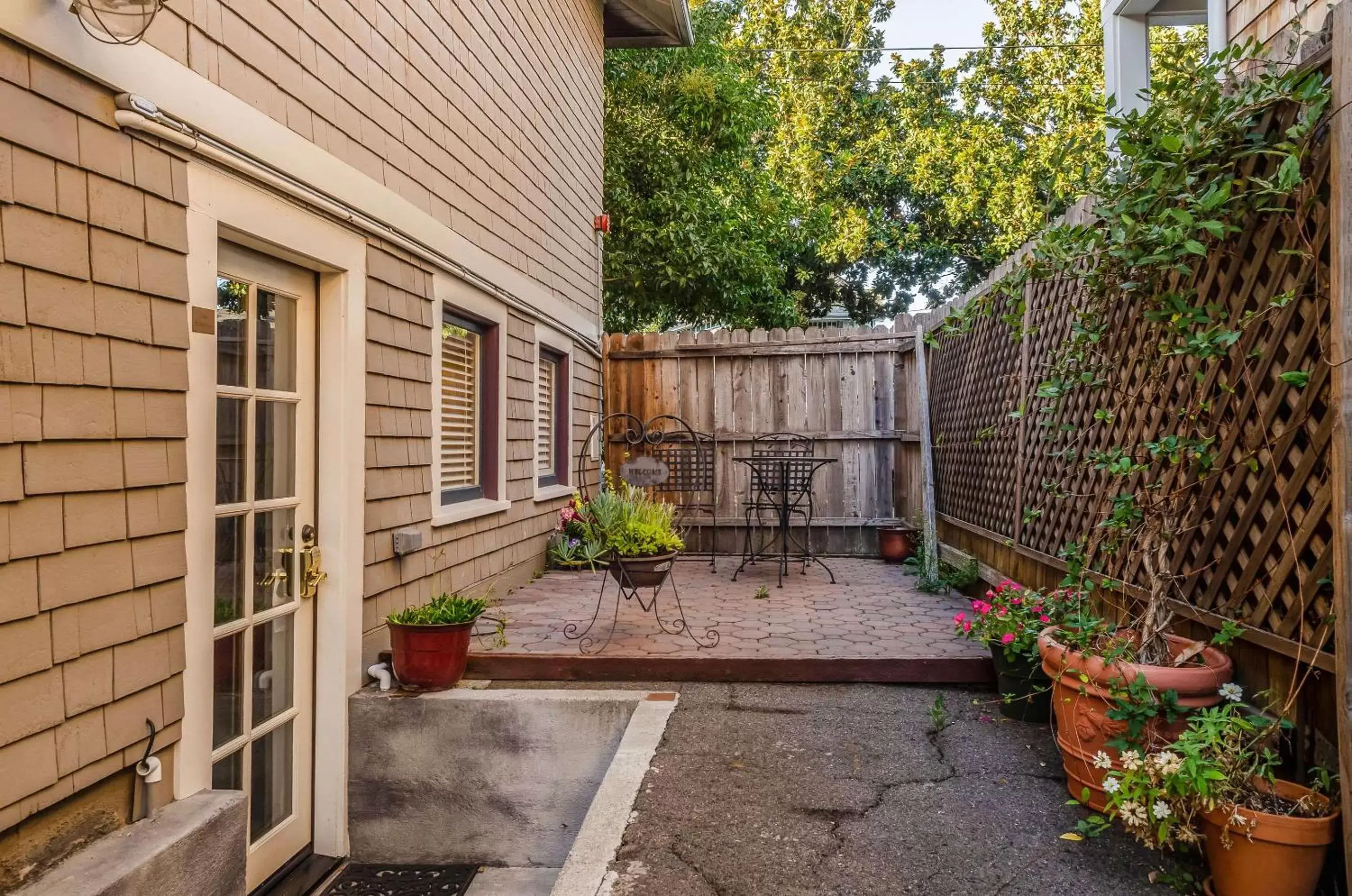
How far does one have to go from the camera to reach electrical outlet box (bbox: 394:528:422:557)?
385 centimetres

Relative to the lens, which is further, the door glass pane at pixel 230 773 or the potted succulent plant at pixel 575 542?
the potted succulent plant at pixel 575 542

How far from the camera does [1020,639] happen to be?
3236 millimetres

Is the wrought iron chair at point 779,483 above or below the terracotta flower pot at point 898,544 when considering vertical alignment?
above

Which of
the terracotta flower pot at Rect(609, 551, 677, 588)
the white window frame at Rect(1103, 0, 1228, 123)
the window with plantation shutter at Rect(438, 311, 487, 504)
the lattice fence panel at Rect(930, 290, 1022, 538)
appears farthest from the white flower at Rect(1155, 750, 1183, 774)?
the white window frame at Rect(1103, 0, 1228, 123)

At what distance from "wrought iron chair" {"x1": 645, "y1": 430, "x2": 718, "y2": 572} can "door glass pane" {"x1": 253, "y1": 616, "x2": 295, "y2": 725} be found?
455cm

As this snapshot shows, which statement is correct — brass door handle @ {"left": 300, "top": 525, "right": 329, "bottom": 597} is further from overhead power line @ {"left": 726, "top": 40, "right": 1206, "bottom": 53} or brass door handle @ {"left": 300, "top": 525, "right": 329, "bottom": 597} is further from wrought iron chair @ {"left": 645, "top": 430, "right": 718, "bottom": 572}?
overhead power line @ {"left": 726, "top": 40, "right": 1206, "bottom": 53}

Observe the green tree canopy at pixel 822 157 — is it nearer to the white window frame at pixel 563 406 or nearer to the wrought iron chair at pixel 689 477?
the wrought iron chair at pixel 689 477

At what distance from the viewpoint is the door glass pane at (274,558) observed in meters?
3.05

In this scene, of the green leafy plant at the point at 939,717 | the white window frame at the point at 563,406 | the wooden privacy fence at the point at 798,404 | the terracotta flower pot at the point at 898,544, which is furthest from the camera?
the wooden privacy fence at the point at 798,404

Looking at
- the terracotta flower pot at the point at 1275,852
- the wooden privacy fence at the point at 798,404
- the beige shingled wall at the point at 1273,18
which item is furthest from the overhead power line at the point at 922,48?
the terracotta flower pot at the point at 1275,852

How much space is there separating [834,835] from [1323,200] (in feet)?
7.13

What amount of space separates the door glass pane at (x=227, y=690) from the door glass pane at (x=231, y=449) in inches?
19.2

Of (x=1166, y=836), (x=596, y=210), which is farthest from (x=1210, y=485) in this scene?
(x=596, y=210)

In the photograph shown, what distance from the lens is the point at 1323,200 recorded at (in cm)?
215
